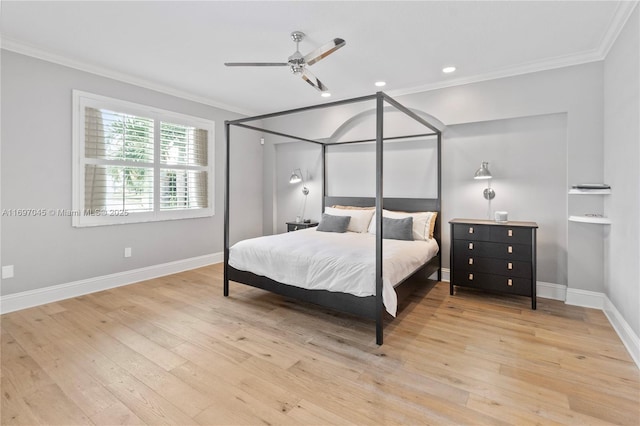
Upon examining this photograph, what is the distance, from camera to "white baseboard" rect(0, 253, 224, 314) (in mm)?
3287

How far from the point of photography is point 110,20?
278 cm

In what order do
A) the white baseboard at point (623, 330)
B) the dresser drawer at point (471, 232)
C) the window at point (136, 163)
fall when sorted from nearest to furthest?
1. the white baseboard at point (623, 330)
2. the dresser drawer at point (471, 232)
3. the window at point (136, 163)

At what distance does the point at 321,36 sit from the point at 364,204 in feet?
8.50

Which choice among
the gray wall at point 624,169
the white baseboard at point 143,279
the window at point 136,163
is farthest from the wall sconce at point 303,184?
the gray wall at point 624,169

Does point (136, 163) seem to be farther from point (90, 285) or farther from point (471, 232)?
point (471, 232)

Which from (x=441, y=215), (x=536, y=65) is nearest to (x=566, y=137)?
(x=536, y=65)

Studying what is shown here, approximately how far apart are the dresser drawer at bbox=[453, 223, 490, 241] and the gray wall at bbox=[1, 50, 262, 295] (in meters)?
4.05

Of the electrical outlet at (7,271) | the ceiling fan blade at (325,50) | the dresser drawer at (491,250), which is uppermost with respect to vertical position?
the ceiling fan blade at (325,50)

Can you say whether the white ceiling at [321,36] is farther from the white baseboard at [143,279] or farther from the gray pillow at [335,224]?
the white baseboard at [143,279]

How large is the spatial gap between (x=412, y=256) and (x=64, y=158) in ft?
13.2

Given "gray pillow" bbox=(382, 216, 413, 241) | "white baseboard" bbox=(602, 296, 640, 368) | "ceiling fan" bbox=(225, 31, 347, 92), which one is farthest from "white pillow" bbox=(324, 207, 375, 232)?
"white baseboard" bbox=(602, 296, 640, 368)

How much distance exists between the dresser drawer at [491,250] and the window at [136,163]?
12.6ft

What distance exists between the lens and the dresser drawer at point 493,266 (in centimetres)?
340

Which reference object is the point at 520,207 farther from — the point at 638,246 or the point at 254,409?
the point at 254,409
